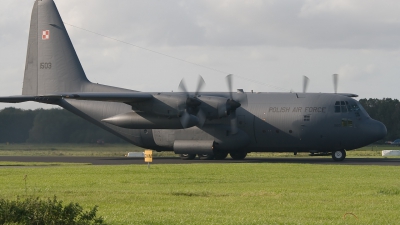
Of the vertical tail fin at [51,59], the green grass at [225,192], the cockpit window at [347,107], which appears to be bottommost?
the green grass at [225,192]

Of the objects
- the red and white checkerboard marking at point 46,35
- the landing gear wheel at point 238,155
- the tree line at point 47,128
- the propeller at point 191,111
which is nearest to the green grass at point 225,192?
the propeller at point 191,111

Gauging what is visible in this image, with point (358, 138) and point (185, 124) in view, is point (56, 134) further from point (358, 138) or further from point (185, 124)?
point (358, 138)

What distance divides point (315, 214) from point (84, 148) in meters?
42.3

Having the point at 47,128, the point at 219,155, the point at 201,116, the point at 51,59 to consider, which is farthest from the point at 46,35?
the point at 47,128

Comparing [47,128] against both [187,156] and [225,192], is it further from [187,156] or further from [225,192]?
[225,192]

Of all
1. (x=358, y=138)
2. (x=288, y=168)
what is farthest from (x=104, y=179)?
(x=358, y=138)

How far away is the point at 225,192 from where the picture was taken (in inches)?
763

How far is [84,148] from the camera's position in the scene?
5466 cm

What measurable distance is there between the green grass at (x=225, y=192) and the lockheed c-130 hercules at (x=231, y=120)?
6.86 m

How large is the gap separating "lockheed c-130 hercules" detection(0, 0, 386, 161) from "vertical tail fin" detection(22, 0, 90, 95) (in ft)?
8.08

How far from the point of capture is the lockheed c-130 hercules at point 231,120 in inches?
1433

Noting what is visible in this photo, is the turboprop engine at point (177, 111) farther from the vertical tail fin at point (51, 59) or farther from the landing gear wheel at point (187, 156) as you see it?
the vertical tail fin at point (51, 59)

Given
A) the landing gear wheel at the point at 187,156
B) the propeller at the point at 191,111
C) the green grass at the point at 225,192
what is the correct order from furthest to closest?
the landing gear wheel at the point at 187,156 → the propeller at the point at 191,111 → the green grass at the point at 225,192

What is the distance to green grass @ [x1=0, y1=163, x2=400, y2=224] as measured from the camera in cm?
1410
